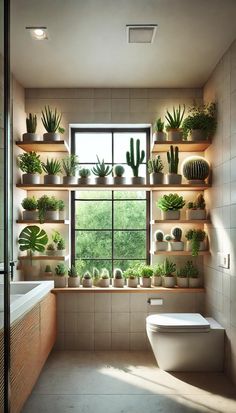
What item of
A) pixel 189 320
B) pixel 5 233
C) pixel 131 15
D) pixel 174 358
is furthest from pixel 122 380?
pixel 131 15

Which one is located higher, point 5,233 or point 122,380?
point 5,233

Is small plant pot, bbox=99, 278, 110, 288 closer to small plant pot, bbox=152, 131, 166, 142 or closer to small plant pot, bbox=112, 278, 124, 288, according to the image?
small plant pot, bbox=112, 278, 124, 288

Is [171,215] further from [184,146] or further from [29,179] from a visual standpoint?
[29,179]

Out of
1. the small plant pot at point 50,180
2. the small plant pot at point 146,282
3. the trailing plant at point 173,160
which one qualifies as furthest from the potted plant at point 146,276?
the small plant pot at point 50,180

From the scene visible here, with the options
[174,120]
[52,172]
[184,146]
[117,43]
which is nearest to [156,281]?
[184,146]

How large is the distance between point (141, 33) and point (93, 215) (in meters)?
1.81

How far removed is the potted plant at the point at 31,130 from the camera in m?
3.37

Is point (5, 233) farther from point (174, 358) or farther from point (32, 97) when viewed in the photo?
point (32, 97)

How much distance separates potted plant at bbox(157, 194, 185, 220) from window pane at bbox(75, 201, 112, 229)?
0.60 m

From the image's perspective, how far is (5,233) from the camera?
1.21 metres

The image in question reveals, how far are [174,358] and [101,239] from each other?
134 cm

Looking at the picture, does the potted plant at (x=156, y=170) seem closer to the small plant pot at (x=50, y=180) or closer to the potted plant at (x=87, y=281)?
the small plant pot at (x=50, y=180)

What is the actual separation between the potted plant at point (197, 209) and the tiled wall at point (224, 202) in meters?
0.09

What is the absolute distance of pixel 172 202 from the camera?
3410mm
